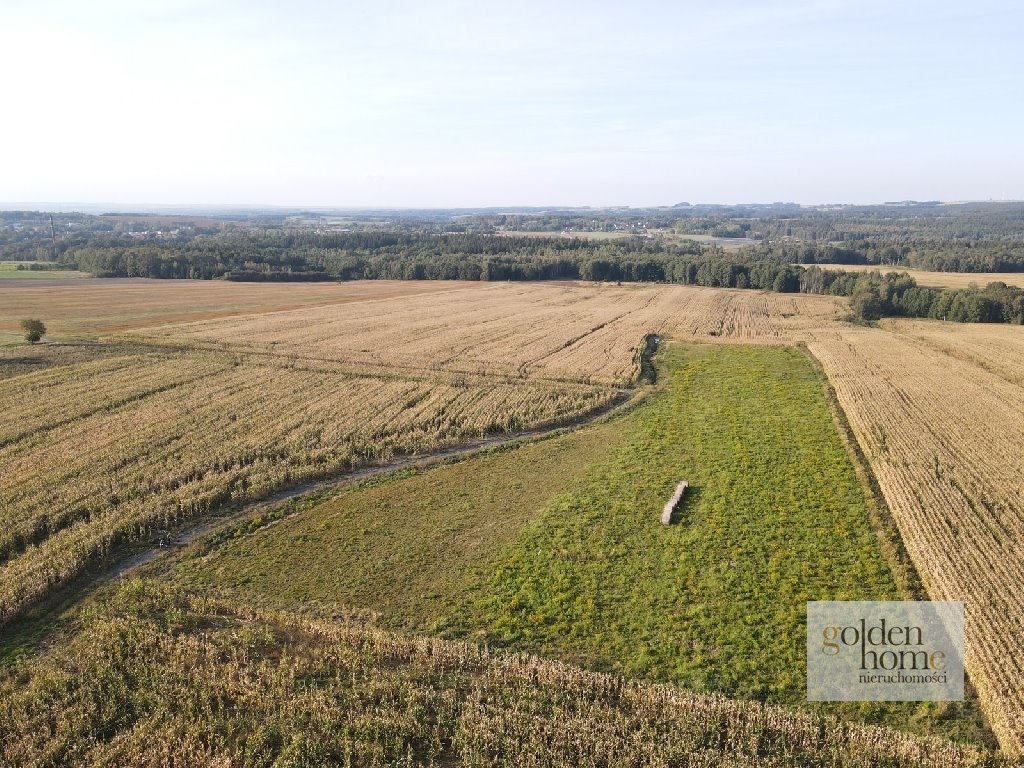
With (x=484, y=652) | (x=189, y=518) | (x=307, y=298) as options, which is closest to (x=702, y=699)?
(x=484, y=652)

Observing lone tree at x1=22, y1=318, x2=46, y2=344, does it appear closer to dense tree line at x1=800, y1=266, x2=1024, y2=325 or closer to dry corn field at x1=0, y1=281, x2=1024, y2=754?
dry corn field at x1=0, y1=281, x2=1024, y2=754

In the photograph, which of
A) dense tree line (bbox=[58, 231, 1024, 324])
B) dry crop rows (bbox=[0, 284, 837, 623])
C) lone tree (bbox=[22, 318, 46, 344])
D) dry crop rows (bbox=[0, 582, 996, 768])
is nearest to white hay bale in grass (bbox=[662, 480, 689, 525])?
dry crop rows (bbox=[0, 582, 996, 768])

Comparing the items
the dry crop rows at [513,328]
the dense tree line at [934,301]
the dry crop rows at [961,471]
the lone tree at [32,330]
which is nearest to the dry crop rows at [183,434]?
the dry crop rows at [513,328]

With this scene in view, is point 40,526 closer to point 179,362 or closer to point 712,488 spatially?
point 712,488

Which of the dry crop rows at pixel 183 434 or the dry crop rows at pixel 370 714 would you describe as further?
the dry crop rows at pixel 183 434

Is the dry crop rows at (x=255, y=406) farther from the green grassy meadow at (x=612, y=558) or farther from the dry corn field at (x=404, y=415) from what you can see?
the green grassy meadow at (x=612, y=558)

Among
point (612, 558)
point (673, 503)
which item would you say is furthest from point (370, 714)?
point (673, 503)
